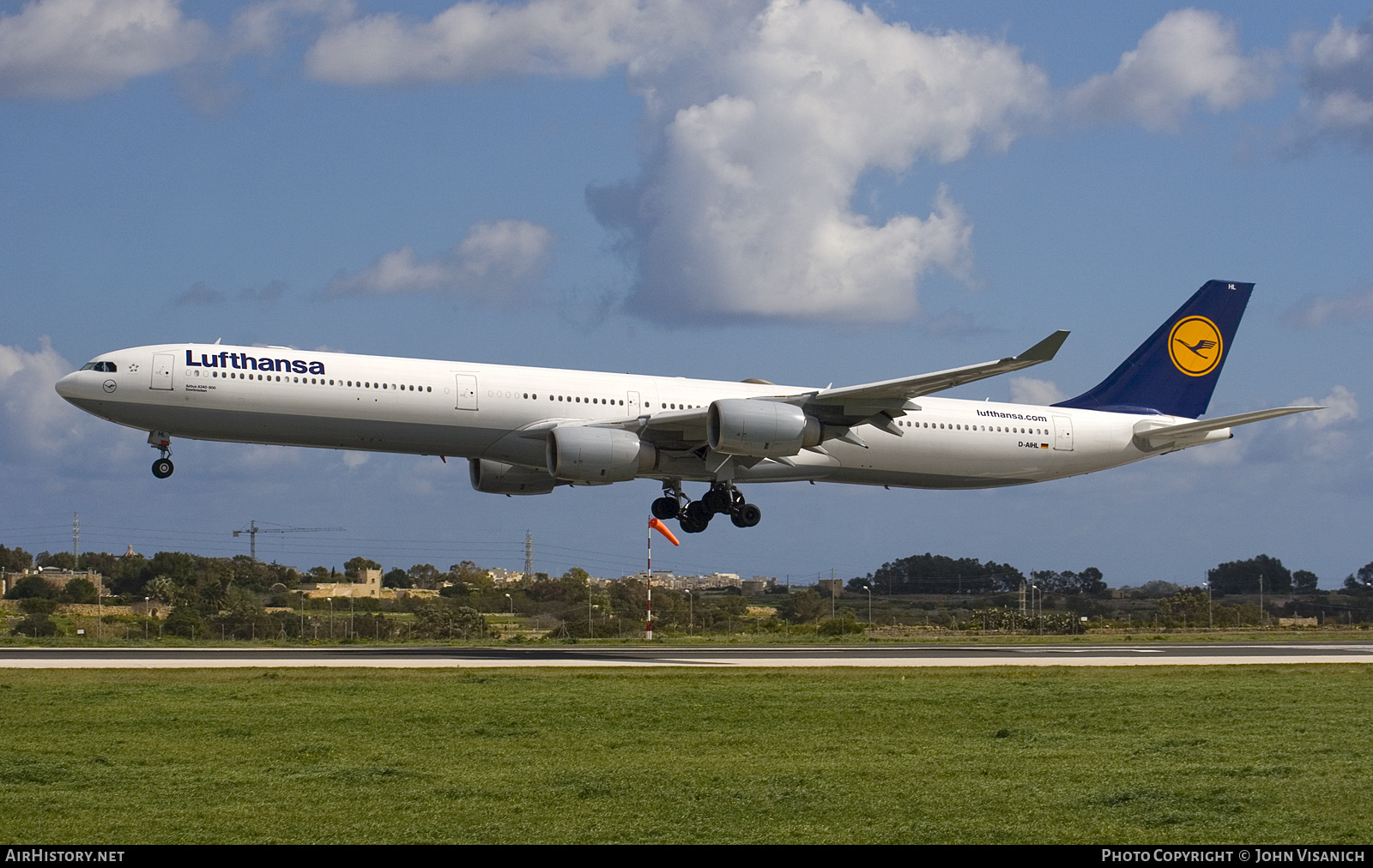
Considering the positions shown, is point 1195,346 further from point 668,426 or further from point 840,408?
point 668,426

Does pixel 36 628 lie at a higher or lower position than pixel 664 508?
lower

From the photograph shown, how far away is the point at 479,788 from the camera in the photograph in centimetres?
1620

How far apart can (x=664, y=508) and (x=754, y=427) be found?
6.98 m

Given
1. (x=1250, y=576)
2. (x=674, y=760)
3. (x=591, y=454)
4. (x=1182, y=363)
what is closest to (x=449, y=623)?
(x=591, y=454)

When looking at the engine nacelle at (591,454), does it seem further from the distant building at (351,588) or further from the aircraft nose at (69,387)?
the distant building at (351,588)

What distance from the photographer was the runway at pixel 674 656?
3506 cm

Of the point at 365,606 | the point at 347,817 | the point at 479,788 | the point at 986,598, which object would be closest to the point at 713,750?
the point at 479,788

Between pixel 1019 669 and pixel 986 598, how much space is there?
64543mm

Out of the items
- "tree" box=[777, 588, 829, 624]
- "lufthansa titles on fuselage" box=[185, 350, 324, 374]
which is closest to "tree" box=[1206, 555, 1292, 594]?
"tree" box=[777, 588, 829, 624]

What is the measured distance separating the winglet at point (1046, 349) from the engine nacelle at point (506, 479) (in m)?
16.7

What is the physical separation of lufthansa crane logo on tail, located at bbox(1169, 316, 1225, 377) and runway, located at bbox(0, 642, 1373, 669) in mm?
10420

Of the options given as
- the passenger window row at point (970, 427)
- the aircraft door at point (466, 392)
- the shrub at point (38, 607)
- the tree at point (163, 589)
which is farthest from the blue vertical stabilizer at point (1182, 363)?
the tree at point (163, 589)

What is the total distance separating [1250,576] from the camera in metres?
118

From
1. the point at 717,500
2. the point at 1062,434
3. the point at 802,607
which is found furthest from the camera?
the point at 802,607
